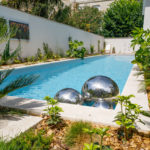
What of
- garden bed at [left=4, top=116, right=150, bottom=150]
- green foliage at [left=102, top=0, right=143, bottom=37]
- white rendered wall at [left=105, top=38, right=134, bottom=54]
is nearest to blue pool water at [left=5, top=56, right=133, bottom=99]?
garden bed at [left=4, top=116, right=150, bottom=150]

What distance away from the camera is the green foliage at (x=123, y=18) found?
23.2m

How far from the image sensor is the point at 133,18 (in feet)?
76.0

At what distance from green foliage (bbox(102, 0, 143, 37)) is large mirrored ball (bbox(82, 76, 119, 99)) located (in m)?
22.5

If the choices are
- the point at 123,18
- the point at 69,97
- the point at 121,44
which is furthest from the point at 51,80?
the point at 123,18

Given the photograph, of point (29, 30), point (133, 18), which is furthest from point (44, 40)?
point (133, 18)

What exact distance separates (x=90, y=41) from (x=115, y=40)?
602 centimetres

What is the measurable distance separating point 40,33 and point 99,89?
8.40 m

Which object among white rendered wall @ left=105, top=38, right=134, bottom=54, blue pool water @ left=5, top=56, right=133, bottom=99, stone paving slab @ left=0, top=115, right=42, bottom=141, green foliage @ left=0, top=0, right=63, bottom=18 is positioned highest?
green foliage @ left=0, top=0, right=63, bottom=18

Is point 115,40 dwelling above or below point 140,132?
above

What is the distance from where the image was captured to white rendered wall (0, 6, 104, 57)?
8.34 meters

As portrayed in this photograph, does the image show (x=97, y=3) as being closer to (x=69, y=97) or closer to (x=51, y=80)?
(x=51, y=80)

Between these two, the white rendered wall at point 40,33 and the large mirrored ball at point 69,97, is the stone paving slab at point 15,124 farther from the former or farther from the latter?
the white rendered wall at point 40,33

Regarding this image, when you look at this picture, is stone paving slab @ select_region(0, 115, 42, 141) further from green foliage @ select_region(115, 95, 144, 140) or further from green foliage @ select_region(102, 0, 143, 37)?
green foliage @ select_region(102, 0, 143, 37)

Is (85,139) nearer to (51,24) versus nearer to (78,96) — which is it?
(78,96)
